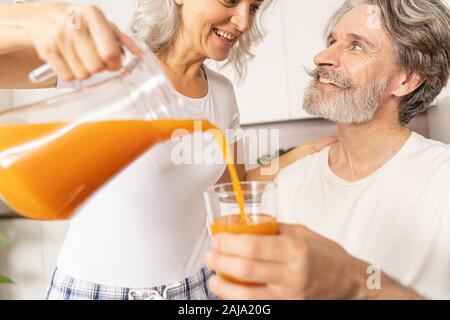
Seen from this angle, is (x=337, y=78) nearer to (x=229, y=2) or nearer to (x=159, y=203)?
(x=229, y=2)

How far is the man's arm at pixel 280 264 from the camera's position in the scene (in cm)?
52

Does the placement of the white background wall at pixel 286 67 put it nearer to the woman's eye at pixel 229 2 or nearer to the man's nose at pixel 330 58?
the man's nose at pixel 330 58

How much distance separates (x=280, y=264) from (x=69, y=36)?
0.39 meters

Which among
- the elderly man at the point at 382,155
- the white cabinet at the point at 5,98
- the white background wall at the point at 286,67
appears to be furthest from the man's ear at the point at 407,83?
the white cabinet at the point at 5,98

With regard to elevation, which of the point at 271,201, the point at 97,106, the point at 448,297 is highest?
the point at 97,106

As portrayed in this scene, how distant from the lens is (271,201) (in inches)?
24.7

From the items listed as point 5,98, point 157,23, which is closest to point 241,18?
point 157,23

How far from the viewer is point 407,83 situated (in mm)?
1340

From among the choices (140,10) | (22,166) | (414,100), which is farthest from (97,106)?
(414,100)

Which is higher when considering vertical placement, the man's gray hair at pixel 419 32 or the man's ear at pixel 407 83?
the man's gray hair at pixel 419 32

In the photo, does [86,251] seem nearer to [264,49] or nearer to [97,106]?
[97,106]

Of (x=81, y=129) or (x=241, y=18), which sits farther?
(x=241, y=18)

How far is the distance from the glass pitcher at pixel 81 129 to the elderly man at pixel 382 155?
28.9 inches
